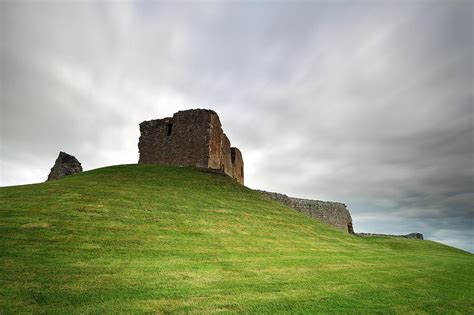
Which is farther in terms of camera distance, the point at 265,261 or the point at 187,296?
the point at 265,261

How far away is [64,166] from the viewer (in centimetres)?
2811

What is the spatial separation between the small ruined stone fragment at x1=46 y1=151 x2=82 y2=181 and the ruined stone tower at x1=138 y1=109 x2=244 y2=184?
6496 millimetres

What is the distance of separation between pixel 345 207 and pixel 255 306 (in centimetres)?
3939

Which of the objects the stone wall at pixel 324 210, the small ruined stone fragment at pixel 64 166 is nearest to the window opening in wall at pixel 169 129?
the small ruined stone fragment at pixel 64 166

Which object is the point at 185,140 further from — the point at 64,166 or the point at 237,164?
the point at 237,164

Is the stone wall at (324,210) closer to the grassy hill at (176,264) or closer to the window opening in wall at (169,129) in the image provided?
the window opening in wall at (169,129)

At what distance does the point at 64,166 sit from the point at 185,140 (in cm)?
1139

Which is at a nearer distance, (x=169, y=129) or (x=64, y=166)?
(x=64, y=166)

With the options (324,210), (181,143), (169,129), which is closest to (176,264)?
(181,143)

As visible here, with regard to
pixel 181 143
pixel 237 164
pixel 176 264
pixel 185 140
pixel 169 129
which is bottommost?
pixel 176 264

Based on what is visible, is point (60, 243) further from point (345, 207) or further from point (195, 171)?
point (345, 207)

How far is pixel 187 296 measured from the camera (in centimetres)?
728

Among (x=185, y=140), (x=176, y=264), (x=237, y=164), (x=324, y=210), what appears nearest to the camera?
(x=176, y=264)

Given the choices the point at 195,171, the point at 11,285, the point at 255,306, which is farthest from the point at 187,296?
the point at 195,171
